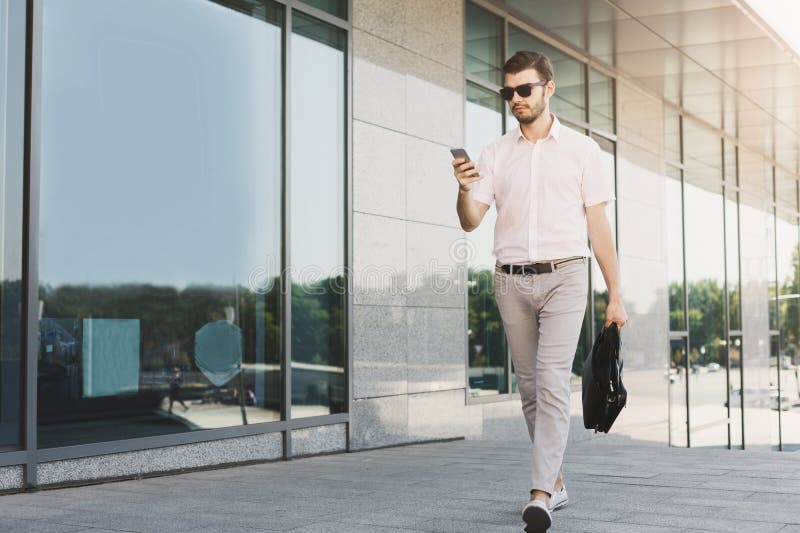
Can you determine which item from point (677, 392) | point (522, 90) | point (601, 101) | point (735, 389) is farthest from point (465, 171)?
point (735, 389)

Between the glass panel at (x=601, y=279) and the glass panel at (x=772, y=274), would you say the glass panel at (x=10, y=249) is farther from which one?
the glass panel at (x=772, y=274)

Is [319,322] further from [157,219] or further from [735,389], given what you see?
[735,389]

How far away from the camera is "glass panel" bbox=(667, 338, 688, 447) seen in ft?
49.2

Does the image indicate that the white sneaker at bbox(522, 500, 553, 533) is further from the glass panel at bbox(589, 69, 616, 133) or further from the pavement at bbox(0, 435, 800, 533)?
the glass panel at bbox(589, 69, 616, 133)

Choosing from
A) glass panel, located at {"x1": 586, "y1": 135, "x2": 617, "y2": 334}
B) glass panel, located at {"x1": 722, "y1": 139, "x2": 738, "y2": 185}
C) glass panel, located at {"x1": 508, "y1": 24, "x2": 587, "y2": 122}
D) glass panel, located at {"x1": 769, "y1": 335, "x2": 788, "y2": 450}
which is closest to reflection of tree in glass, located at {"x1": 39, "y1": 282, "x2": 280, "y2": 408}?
glass panel, located at {"x1": 508, "y1": 24, "x2": 587, "y2": 122}

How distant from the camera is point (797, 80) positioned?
13938 mm

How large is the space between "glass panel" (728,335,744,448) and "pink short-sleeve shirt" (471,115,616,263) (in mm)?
14482

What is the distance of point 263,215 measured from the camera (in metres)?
7.11

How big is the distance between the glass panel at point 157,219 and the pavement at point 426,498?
1.79 ft

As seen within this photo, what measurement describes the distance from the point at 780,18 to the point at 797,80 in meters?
2.96

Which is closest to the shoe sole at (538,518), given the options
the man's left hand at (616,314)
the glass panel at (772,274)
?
the man's left hand at (616,314)

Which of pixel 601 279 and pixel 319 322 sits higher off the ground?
pixel 601 279

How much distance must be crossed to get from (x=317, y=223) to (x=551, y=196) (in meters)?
3.44

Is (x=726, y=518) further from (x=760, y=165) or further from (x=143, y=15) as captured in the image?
(x=760, y=165)
